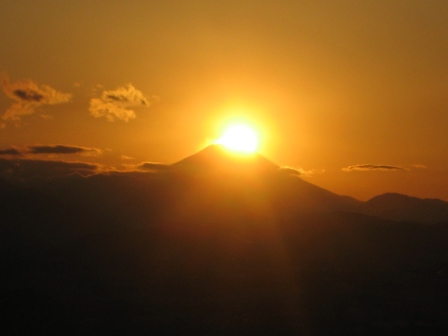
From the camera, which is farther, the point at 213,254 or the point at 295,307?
the point at 213,254

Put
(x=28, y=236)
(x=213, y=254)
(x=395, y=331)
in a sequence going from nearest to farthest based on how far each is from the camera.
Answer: (x=395, y=331), (x=213, y=254), (x=28, y=236)

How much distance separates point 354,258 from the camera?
90438mm

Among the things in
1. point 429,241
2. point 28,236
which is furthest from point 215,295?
point 28,236

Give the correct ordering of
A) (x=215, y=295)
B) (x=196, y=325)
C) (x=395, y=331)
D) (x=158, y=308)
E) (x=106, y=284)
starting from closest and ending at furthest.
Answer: (x=395, y=331) < (x=196, y=325) < (x=158, y=308) < (x=215, y=295) < (x=106, y=284)

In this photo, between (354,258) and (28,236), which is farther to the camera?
(28,236)

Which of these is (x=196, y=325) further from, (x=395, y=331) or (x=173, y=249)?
(x=173, y=249)

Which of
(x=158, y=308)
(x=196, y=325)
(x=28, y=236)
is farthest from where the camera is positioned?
(x=28, y=236)

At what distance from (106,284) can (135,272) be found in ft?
23.5

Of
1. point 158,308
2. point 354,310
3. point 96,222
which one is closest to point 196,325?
point 158,308

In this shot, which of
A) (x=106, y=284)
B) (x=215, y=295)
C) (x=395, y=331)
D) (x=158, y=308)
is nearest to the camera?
(x=395, y=331)

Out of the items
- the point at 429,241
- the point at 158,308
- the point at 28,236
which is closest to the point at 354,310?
the point at 158,308

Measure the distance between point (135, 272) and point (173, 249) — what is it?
14475 mm

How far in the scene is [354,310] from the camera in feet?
176

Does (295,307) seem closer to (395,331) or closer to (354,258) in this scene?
(395,331)
